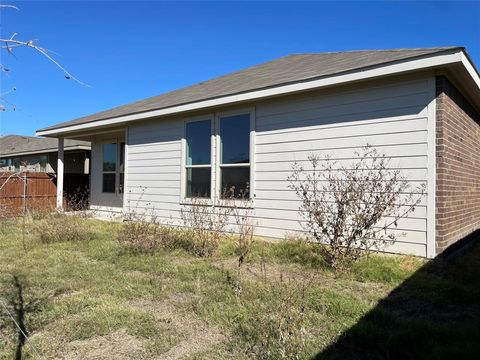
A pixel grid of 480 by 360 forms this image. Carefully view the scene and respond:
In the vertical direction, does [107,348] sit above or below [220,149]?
below

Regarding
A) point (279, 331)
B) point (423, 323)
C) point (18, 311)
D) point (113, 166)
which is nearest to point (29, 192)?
point (113, 166)

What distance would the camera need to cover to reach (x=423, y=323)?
3.53m

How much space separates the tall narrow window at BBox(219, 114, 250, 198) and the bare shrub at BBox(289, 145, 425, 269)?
1.23 m

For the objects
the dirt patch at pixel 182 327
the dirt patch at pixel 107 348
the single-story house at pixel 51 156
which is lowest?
the dirt patch at pixel 107 348

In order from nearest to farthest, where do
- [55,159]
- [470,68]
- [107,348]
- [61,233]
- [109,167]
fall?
[107,348], [470,68], [61,233], [109,167], [55,159]

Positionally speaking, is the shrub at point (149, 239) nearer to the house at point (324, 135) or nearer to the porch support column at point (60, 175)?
the house at point (324, 135)

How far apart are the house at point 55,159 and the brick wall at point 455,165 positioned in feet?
44.8

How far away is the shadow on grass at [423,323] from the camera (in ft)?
9.79

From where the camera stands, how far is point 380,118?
20.9 ft

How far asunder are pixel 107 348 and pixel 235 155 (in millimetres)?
5761

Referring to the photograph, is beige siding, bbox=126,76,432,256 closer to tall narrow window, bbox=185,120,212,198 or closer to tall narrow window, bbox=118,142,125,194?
tall narrow window, bbox=185,120,212,198

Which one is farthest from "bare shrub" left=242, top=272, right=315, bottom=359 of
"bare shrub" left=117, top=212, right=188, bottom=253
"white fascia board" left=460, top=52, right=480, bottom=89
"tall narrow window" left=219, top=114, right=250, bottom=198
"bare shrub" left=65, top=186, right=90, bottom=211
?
"bare shrub" left=65, top=186, right=90, bottom=211

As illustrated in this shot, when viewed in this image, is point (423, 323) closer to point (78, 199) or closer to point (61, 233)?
point (61, 233)

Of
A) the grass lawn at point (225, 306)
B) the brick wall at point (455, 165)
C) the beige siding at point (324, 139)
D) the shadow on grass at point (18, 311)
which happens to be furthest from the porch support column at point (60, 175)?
the brick wall at point (455, 165)
